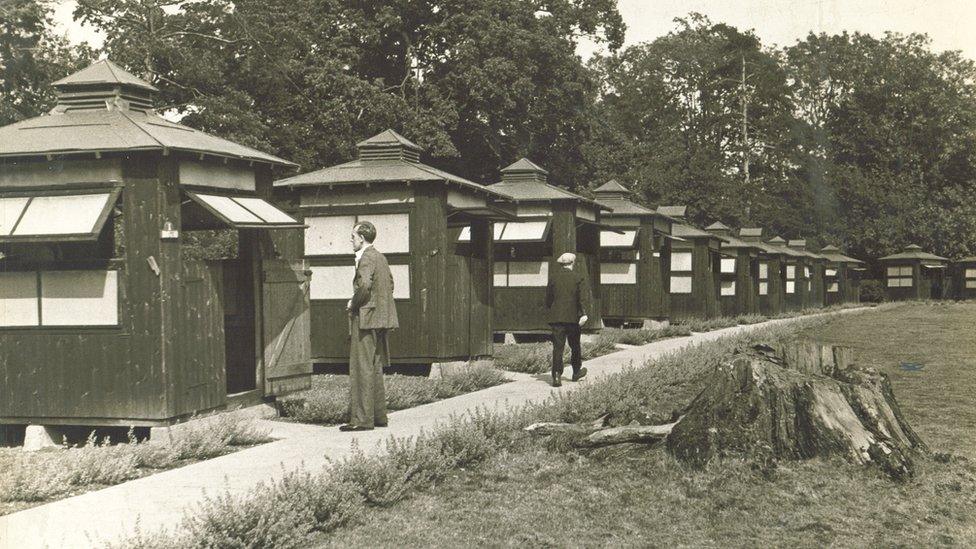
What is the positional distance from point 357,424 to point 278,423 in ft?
3.96

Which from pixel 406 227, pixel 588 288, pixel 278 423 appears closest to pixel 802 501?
pixel 278 423

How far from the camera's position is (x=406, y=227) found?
15.3 m

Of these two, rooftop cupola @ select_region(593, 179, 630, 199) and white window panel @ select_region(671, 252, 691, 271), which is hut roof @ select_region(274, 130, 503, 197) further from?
white window panel @ select_region(671, 252, 691, 271)

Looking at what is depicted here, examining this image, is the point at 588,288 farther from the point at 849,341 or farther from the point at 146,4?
the point at 146,4

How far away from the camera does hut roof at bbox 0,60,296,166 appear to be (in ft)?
32.0

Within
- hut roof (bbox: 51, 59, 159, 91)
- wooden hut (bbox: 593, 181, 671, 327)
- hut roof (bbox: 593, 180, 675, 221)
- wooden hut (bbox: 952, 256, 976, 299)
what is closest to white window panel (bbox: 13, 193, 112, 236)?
hut roof (bbox: 51, 59, 159, 91)

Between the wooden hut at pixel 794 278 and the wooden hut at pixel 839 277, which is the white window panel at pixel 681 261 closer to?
the wooden hut at pixel 794 278

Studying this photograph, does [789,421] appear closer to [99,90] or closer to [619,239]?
[99,90]

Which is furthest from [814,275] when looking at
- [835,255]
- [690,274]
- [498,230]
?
[498,230]

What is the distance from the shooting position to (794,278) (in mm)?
49156

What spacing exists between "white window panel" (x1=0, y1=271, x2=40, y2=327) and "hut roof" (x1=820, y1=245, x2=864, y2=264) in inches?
2049

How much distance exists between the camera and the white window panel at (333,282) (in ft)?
51.9

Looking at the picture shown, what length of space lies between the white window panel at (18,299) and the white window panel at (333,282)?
20.2 feet

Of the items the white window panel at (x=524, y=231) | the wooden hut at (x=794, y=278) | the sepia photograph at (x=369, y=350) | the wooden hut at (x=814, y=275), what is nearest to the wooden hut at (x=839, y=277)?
the wooden hut at (x=814, y=275)
